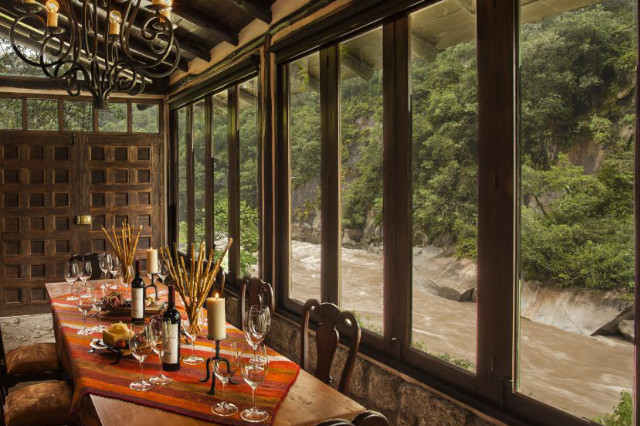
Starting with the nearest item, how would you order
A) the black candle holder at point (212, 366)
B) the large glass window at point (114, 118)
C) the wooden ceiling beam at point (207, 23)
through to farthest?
the black candle holder at point (212, 366), the wooden ceiling beam at point (207, 23), the large glass window at point (114, 118)

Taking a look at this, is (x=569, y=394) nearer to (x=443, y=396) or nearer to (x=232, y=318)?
(x=443, y=396)

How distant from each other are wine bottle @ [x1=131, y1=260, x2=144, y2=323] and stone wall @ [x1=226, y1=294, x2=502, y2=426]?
112 centimetres

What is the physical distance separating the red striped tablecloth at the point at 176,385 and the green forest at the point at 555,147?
1051 millimetres

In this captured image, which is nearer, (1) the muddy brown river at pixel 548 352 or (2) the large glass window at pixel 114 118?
(1) the muddy brown river at pixel 548 352

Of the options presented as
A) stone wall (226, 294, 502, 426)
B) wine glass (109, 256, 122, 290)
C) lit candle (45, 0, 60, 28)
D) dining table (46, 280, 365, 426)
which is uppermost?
lit candle (45, 0, 60, 28)

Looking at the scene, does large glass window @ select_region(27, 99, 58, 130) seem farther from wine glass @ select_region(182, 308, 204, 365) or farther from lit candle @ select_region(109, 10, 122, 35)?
wine glass @ select_region(182, 308, 204, 365)

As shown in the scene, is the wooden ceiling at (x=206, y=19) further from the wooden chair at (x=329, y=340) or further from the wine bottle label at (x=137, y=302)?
the wooden chair at (x=329, y=340)

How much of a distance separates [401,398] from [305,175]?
5.58 ft

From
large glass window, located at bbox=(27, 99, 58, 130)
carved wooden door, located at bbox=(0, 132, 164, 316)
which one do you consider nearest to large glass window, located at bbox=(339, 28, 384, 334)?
carved wooden door, located at bbox=(0, 132, 164, 316)

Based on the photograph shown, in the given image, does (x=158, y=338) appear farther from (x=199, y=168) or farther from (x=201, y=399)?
(x=199, y=168)

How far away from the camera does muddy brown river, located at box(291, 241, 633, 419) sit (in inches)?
71.5

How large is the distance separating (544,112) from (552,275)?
2.04 feet

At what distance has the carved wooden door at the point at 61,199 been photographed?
6180 mm

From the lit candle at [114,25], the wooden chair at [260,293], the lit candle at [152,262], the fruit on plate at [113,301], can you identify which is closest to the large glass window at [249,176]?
the lit candle at [152,262]
